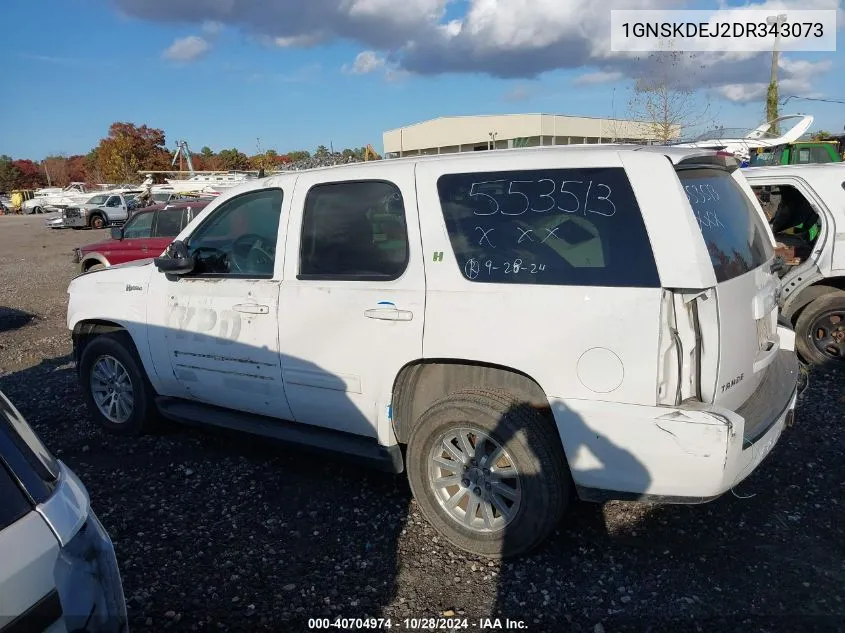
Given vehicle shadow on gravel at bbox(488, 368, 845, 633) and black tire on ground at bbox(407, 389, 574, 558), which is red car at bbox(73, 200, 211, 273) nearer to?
Answer: black tire on ground at bbox(407, 389, 574, 558)

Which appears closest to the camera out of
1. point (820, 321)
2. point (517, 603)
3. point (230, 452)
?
point (517, 603)

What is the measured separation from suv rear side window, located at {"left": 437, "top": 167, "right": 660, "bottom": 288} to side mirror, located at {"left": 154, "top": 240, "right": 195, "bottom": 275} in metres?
1.89

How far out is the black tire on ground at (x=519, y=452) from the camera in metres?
3.21

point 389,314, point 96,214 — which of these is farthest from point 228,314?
point 96,214

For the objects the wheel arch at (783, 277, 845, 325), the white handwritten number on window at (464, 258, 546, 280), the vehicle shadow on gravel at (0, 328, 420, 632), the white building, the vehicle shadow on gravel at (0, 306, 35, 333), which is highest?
the white building

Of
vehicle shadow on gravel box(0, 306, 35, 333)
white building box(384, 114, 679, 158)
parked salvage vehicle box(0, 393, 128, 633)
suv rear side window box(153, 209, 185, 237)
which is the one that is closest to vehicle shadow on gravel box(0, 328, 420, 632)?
parked salvage vehicle box(0, 393, 128, 633)

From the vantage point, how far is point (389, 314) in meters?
3.54

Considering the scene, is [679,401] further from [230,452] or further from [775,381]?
[230,452]

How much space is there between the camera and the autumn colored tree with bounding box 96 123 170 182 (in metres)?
58.7

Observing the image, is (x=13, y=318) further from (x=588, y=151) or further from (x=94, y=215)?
(x=94, y=215)

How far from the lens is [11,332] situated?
9.81 meters

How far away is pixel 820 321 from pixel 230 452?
5561mm

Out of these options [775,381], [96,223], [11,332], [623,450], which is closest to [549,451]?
[623,450]

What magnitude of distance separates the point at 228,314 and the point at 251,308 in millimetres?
217
